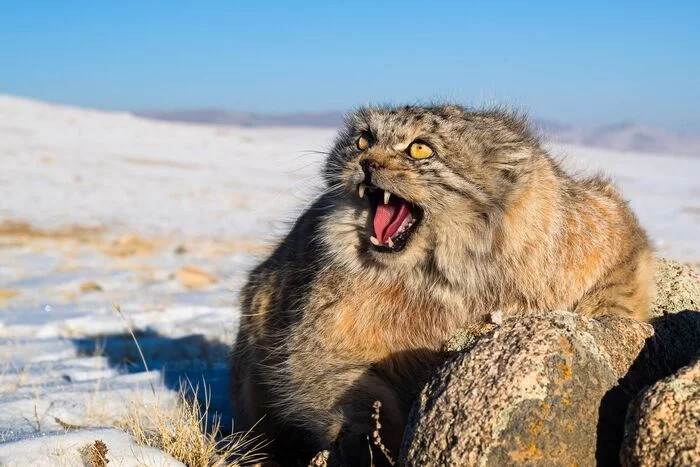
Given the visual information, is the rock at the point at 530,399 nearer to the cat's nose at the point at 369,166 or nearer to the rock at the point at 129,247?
the cat's nose at the point at 369,166

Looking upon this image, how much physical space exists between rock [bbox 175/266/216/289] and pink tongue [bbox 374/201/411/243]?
761 centimetres

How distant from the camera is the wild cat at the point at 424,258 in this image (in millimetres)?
3883

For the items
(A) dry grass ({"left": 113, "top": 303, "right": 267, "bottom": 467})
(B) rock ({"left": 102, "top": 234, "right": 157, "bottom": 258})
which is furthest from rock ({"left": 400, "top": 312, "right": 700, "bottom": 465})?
(B) rock ({"left": 102, "top": 234, "right": 157, "bottom": 258})

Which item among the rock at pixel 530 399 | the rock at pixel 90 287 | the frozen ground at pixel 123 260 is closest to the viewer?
the rock at pixel 530 399

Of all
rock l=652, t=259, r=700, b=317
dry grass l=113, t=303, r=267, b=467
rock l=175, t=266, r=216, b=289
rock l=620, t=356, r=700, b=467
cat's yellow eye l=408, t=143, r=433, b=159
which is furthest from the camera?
rock l=175, t=266, r=216, b=289

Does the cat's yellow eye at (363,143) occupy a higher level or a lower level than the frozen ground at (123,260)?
higher

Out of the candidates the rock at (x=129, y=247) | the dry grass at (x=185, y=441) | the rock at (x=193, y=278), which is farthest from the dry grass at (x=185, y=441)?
the rock at (x=129, y=247)

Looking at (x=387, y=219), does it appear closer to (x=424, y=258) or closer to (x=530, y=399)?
(x=424, y=258)

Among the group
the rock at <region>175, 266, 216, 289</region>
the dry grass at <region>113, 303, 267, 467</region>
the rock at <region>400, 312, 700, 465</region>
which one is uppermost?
the rock at <region>400, 312, 700, 465</region>

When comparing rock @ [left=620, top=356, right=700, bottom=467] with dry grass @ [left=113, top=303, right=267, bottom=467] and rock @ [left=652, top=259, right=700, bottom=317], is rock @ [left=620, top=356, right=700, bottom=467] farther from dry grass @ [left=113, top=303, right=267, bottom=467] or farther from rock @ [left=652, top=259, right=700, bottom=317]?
dry grass @ [left=113, top=303, right=267, bottom=467]

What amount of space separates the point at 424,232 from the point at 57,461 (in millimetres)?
1982

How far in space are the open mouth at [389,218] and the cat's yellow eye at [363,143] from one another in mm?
253

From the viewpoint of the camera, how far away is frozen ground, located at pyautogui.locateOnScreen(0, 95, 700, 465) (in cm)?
551

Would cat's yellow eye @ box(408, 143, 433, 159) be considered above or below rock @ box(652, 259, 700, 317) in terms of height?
above
